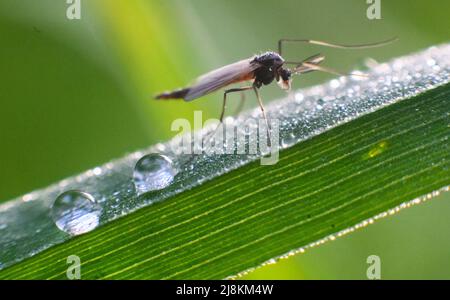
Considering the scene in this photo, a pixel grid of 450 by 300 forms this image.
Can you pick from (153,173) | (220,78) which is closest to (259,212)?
(153,173)

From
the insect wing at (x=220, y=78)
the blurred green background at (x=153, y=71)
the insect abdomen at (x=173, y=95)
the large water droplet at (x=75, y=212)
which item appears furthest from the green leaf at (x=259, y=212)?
the insect abdomen at (x=173, y=95)

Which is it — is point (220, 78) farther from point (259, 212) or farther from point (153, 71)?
point (259, 212)

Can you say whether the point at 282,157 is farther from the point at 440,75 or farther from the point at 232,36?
the point at 232,36

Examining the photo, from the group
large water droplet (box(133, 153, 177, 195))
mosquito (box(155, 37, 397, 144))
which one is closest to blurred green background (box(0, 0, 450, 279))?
mosquito (box(155, 37, 397, 144))

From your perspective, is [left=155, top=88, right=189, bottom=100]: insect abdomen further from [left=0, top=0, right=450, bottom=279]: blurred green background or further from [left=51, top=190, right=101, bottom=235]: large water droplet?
[left=51, top=190, right=101, bottom=235]: large water droplet

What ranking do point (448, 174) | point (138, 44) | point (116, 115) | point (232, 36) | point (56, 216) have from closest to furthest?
point (448, 174), point (56, 216), point (138, 44), point (116, 115), point (232, 36)

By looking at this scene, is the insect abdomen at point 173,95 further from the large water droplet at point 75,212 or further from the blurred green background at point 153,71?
the large water droplet at point 75,212
